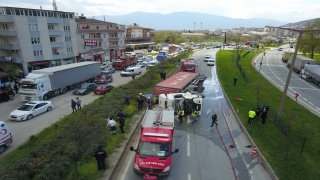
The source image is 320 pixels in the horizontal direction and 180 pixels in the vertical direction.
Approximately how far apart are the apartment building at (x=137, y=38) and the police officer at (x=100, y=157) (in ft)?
261

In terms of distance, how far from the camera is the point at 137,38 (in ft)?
311

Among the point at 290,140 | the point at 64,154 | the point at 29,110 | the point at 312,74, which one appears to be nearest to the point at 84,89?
the point at 29,110

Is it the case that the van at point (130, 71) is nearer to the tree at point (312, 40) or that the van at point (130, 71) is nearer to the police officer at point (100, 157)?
the police officer at point (100, 157)

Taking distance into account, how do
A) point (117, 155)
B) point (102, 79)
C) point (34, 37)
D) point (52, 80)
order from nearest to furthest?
point (117, 155)
point (52, 80)
point (102, 79)
point (34, 37)

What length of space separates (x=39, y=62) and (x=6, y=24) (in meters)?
7.66

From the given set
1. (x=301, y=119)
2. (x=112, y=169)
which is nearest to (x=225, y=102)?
(x=301, y=119)

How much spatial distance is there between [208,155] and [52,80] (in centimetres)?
2131

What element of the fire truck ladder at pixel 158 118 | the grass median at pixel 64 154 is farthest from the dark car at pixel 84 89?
the fire truck ladder at pixel 158 118

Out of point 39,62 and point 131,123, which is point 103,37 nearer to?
point 39,62

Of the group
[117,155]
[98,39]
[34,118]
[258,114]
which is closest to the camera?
[117,155]

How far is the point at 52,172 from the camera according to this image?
33.8ft

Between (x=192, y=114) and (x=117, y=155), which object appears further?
(x=192, y=114)

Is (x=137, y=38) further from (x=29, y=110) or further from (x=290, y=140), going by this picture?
(x=290, y=140)

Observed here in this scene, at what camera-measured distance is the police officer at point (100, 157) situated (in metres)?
11.0
